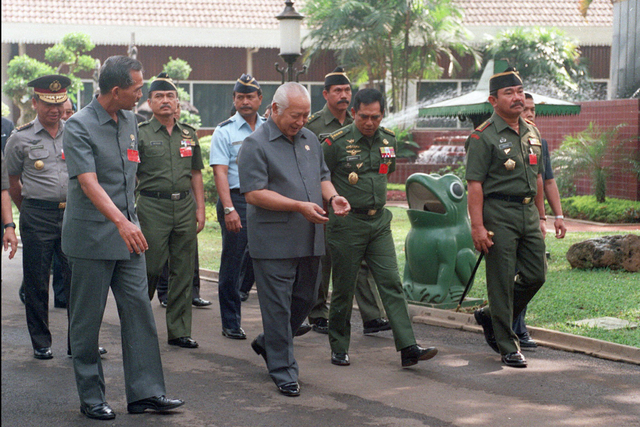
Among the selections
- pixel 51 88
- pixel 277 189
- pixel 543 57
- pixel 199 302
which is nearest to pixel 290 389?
pixel 277 189

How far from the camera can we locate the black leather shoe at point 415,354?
5.79 m

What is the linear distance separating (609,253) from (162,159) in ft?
17.7

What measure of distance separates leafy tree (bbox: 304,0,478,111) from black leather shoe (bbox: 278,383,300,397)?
20200 mm

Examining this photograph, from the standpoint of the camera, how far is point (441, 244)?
308 inches

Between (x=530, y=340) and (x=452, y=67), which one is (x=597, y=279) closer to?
(x=530, y=340)

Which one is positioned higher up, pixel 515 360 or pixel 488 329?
pixel 488 329

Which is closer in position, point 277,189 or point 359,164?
point 277,189

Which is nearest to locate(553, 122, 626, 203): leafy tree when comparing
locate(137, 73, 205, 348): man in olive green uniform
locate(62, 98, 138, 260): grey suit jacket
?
locate(137, 73, 205, 348): man in olive green uniform

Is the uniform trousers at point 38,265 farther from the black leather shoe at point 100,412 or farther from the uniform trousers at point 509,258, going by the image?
the uniform trousers at point 509,258

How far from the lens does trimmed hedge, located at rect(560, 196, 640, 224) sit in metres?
14.4

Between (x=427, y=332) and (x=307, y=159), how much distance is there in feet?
8.03

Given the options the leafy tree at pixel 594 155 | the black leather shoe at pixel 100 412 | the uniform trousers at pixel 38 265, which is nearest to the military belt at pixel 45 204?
the uniform trousers at pixel 38 265

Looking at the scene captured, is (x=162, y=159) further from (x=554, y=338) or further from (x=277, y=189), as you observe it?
(x=554, y=338)

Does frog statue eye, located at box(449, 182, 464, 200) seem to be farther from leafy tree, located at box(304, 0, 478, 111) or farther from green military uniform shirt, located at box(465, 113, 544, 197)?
leafy tree, located at box(304, 0, 478, 111)
